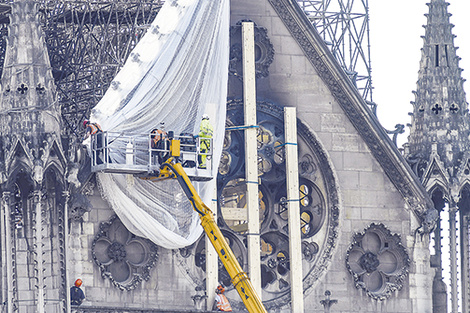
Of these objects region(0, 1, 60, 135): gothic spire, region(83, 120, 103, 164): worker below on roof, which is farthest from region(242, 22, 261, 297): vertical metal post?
region(0, 1, 60, 135): gothic spire

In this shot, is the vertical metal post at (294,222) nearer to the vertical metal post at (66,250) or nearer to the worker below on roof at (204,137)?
the worker below on roof at (204,137)

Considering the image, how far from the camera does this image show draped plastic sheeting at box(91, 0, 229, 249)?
179 ft

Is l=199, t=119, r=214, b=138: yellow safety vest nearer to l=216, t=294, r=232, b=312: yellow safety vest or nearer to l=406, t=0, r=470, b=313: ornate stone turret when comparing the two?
l=216, t=294, r=232, b=312: yellow safety vest

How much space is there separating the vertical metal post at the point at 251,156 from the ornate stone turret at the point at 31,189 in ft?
18.8

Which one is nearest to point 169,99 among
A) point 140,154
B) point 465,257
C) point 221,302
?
point 140,154

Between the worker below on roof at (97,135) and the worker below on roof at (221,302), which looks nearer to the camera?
the worker below on roof at (97,135)

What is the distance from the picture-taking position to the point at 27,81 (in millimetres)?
53781

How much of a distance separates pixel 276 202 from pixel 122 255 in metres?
4.89

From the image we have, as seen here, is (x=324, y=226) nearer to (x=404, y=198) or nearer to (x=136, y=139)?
(x=404, y=198)

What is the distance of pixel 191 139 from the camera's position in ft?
178

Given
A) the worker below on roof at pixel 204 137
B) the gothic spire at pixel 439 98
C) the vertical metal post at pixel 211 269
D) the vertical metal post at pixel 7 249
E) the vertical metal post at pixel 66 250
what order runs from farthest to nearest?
the gothic spire at pixel 439 98
the vertical metal post at pixel 211 269
the worker below on roof at pixel 204 137
the vertical metal post at pixel 66 250
the vertical metal post at pixel 7 249

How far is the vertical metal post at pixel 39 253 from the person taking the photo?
5256 centimetres

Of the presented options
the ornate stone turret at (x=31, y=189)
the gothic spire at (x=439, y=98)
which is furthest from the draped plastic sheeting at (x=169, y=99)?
the gothic spire at (x=439, y=98)

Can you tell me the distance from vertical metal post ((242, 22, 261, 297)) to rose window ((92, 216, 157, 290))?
274cm
